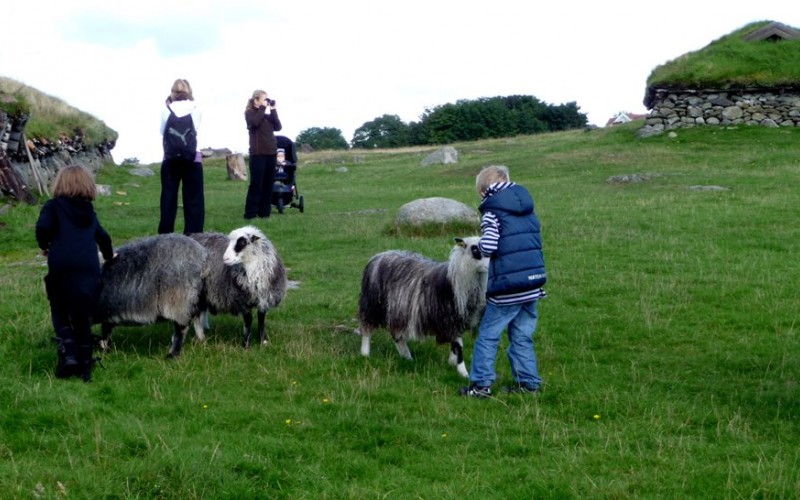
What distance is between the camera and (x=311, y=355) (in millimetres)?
9688

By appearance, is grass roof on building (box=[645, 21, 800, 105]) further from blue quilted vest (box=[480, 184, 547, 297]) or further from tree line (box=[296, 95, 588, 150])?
tree line (box=[296, 95, 588, 150])

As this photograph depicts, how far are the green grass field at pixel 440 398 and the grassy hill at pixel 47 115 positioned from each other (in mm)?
10355

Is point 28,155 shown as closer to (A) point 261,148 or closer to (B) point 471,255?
(A) point 261,148

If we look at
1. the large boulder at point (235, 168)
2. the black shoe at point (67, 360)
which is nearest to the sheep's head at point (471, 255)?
the black shoe at point (67, 360)

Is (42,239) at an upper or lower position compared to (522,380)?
upper

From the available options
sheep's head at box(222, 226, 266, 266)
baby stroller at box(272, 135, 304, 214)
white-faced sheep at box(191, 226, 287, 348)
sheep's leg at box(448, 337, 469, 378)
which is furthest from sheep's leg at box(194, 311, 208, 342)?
baby stroller at box(272, 135, 304, 214)

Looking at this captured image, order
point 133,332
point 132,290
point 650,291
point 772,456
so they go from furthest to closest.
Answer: point 650,291 < point 133,332 < point 132,290 < point 772,456

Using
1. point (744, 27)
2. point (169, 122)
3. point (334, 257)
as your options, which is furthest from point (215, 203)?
point (744, 27)

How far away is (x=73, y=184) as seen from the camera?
865cm

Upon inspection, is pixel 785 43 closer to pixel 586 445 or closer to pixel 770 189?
pixel 770 189

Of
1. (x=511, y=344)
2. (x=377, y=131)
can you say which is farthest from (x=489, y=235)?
(x=377, y=131)

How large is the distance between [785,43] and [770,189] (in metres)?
19.2

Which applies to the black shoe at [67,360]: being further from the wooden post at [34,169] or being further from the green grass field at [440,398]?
the wooden post at [34,169]

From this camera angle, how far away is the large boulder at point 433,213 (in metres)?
18.0
